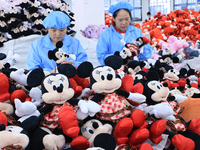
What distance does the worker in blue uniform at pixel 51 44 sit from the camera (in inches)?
56.7

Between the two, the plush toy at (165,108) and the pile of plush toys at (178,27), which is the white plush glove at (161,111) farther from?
the pile of plush toys at (178,27)

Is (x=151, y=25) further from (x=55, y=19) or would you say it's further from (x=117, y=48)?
(x=55, y=19)

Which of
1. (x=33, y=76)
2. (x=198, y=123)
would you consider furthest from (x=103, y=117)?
(x=198, y=123)

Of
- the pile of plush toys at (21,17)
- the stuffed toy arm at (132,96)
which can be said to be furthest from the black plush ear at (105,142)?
the pile of plush toys at (21,17)

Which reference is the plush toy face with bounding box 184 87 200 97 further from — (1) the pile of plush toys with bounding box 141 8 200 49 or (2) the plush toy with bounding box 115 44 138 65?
(1) the pile of plush toys with bounding box 141 8 200 49

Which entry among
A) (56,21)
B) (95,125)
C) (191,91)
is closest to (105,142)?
(95,125)

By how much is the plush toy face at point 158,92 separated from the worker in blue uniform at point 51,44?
67cm

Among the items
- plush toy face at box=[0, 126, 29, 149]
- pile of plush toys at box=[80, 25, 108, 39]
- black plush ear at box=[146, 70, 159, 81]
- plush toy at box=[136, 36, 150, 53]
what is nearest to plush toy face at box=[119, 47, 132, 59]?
plush toy at box=[136, 36, 150, 53]

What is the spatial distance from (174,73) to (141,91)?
0.69 meters

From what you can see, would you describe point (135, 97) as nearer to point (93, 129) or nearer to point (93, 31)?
point (93, 129)

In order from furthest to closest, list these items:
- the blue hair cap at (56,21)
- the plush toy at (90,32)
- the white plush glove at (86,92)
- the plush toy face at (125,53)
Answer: the plush toy at (90,32) → the plush toy face at (125,53) → the blue hair cap at (56,21) → the white plush glove at (86,92)

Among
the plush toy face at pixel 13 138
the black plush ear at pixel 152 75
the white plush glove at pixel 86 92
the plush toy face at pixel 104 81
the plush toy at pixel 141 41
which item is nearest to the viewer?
the plush toy face at pixel 13 138

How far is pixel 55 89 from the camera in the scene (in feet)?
2.44

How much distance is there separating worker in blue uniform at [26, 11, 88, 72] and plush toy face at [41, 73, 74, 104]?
696 mm
